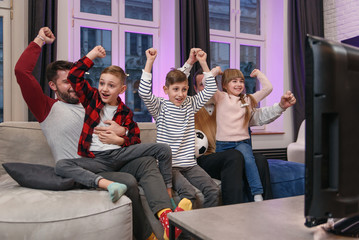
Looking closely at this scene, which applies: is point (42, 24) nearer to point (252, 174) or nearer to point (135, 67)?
point (135, 67)

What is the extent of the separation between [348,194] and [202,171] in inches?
58.6

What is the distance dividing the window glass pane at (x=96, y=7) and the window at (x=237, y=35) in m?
1.37

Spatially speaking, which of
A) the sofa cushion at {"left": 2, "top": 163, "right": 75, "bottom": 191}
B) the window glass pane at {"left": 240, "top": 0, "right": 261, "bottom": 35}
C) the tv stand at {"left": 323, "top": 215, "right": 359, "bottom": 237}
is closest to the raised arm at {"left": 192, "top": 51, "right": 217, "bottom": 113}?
the sofa cushion at {"left": 2, "top": 163, "right": 75, "bottom": 191}

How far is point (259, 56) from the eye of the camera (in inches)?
178

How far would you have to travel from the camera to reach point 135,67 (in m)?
3.65

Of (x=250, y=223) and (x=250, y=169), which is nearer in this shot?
(x=250, y=223)

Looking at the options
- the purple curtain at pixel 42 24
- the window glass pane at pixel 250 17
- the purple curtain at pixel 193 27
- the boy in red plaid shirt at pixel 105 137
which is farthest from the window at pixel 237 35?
the boy in red plaid shirt at pixel 105 137

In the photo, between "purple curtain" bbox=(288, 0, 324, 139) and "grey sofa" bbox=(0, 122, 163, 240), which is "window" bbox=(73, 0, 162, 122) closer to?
"purple curtain" bbox=(288, 0, 324, 139)

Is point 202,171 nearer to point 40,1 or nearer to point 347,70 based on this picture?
point 347,70

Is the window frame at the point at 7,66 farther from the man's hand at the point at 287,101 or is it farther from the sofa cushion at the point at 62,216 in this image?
the man's hand at the point at 287,101

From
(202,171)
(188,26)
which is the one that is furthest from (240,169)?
(188,26)

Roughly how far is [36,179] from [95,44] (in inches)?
86.5

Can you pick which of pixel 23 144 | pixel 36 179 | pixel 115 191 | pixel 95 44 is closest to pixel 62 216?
pixel 115 191

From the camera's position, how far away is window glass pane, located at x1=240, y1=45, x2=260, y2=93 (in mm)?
4453
